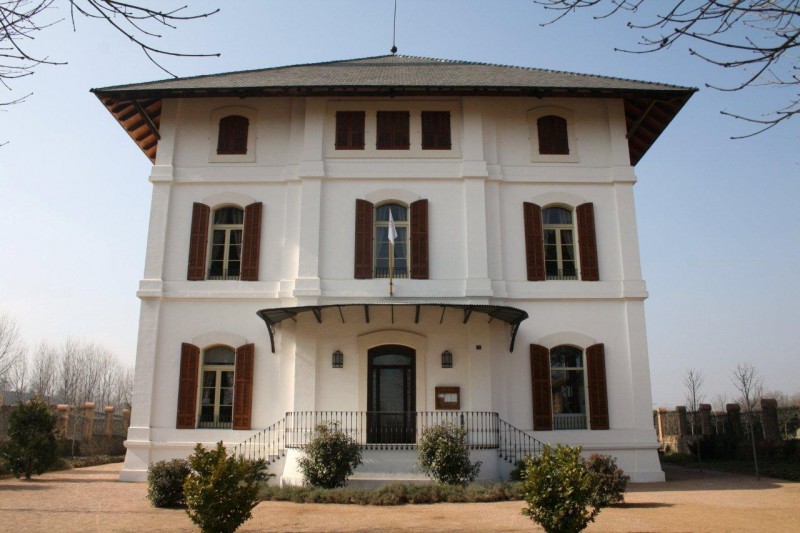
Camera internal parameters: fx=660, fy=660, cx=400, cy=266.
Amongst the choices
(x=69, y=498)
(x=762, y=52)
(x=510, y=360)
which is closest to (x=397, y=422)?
(x=510, y=360)

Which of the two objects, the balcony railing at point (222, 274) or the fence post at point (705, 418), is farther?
the fence post at point (705, 418)

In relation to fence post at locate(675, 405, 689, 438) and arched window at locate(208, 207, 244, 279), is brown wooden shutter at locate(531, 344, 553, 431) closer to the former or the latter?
arched window at locate(208, 207, 244, 279)

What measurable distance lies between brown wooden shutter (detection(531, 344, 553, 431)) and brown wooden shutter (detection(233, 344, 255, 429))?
642 centimetres

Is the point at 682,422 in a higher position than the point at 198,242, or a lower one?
lower

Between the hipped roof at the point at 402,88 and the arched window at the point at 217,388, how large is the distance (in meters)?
6.02

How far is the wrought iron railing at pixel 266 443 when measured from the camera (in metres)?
14.5

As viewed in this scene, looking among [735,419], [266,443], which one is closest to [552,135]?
[266,443]

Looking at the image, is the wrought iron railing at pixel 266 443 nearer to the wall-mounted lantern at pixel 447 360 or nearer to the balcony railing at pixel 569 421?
the wall-mounted lantern at pixel 447 360

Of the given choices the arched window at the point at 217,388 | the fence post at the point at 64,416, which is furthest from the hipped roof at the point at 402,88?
the fence post at the point at 64,416

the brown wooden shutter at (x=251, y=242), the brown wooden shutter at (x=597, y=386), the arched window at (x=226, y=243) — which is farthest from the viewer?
the arched window at (x=226, y=243)

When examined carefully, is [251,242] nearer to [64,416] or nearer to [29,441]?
[29,441]

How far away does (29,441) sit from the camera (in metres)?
15.1

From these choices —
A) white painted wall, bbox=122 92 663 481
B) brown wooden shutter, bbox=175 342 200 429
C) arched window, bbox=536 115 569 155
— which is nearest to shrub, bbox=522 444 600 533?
white painted wall, bbox=122 92 663 481

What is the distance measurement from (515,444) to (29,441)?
1103cm
